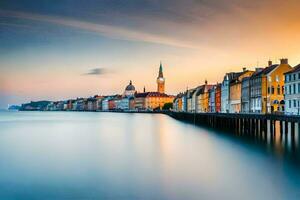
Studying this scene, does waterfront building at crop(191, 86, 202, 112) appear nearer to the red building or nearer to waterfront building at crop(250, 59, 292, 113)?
the red building

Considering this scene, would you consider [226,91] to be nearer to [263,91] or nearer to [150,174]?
[263,91]

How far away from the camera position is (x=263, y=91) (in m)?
62.5

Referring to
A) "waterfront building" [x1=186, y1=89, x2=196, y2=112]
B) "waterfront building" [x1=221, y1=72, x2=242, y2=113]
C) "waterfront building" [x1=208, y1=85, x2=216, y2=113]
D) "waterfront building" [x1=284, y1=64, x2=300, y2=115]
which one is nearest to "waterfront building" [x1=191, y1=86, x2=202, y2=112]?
"waterfront building" [x1=186, y1=89, x2=196, y2=112]

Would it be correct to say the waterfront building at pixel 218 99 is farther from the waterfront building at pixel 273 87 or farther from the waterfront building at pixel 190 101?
the waterfront building at pixel 273 87

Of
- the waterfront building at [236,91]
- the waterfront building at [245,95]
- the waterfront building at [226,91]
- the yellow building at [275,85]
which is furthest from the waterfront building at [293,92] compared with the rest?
the waterfront building at [226,91]

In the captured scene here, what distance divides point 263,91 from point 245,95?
10549 mm

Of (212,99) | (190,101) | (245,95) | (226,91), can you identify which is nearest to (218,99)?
(212,99)

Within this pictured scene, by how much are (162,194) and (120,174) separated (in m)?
5.36

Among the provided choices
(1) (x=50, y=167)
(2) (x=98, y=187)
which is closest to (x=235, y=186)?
(2) (x=98, y=187)

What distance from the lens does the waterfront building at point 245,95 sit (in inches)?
2813

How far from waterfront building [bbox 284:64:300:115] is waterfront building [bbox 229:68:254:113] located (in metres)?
30.6

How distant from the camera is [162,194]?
1725cm

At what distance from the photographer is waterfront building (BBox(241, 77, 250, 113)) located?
7144 centimetres

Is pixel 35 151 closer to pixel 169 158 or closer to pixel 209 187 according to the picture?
pixel 169 158
